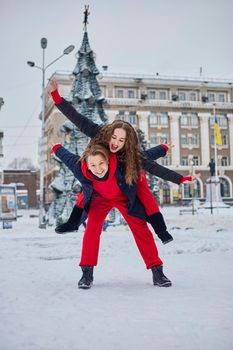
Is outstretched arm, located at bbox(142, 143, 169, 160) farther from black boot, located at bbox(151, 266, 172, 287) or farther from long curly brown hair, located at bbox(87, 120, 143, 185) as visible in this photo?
black boot, located at bbox(151, 266, 172, 287)

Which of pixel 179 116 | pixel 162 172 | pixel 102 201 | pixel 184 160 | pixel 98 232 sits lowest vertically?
pixel 98 232

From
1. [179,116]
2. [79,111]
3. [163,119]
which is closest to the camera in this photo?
[79,111]

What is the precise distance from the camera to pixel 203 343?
6.38 feet

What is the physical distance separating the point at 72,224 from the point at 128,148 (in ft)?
3.20

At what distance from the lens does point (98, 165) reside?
3365mm

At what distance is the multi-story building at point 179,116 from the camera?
48781 millimetres

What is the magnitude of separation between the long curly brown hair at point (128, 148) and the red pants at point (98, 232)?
1.03 feet

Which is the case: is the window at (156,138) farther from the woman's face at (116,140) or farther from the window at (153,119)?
the woman's face at (116,140)

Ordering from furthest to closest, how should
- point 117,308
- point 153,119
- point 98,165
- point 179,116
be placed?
point 179,116
point 153,119
point 98,165
point 117,308

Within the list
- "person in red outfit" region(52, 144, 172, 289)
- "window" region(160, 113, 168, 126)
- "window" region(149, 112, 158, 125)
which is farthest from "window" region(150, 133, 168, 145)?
"person in red outfit" region(52, 144, 172, 289)

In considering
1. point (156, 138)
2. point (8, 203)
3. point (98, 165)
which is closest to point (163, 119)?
point (156, 138)

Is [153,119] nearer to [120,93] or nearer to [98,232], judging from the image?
[120,93]

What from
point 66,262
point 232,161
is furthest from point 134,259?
point 232,161

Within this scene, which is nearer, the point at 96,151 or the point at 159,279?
the point at 96,151
